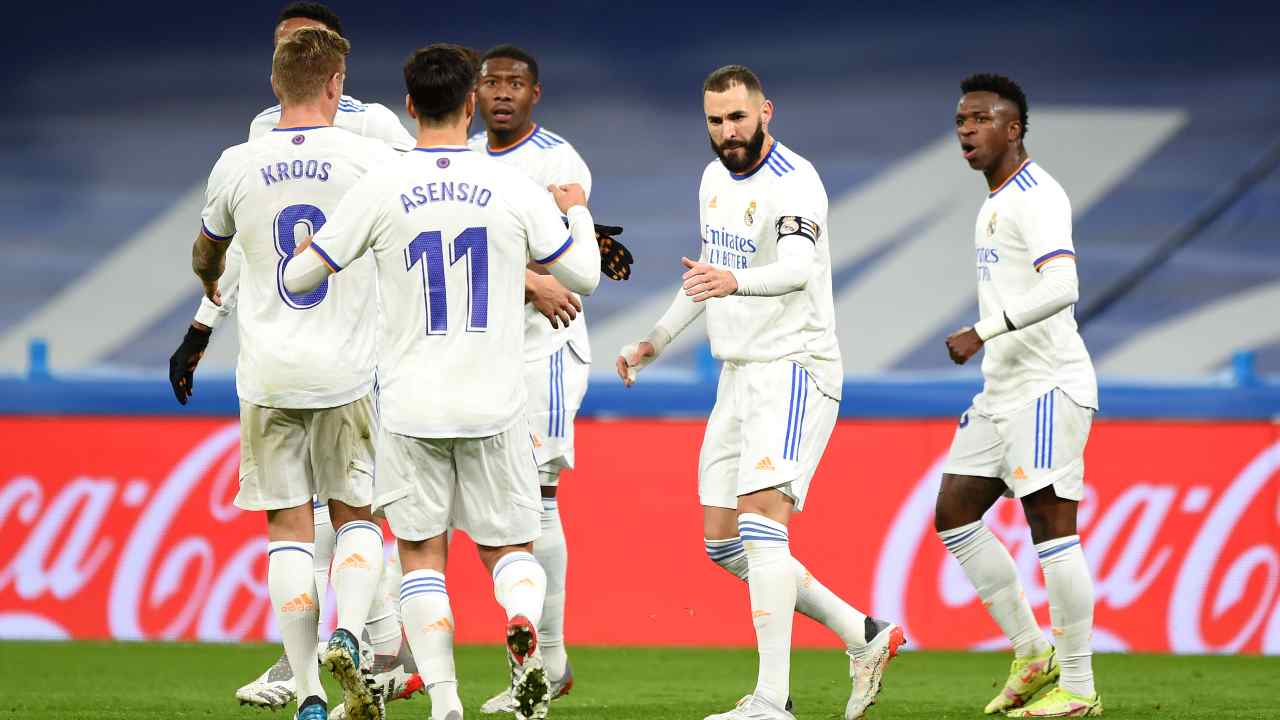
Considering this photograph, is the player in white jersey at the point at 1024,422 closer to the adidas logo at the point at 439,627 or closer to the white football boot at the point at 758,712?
the white football boot at the point at 758,712

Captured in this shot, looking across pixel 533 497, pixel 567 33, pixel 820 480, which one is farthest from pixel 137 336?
pixel 533 497

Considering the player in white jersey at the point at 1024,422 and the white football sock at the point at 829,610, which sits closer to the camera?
the white football sock at the point at 829,610

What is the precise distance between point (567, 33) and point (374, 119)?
969 cm

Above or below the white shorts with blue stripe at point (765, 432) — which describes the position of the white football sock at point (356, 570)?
below

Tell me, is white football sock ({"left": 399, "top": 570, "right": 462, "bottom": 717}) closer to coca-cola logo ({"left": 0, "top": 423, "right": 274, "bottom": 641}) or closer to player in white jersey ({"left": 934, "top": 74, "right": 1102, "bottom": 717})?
player in white jersey ({"left": 934, "top": 74, "right": 1102, "bottom": 717})

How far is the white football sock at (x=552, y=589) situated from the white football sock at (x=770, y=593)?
108cm

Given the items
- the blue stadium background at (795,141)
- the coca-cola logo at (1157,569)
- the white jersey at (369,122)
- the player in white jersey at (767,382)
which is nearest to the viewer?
the player in white jersey at (767,382)

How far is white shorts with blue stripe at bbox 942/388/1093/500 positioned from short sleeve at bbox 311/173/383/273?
2843 millimetres

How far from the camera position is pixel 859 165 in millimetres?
15023

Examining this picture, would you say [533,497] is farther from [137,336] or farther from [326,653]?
[137,336]

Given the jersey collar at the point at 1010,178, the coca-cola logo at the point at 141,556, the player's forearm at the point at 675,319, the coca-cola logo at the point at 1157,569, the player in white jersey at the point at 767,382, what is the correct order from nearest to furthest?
the player in white jersey at the point at 767,382 → the player's forearm at the point at 675,319 → the jersey collar at the point at 1010,178 → the coca-cola logo at the point at 1157,569 → the coca-cola logo at the point at 141,556

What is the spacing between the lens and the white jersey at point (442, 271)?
465cm

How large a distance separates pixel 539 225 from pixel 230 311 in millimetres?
1706

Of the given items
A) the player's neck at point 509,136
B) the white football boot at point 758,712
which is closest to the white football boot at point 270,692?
the white football boot at point 758,712
